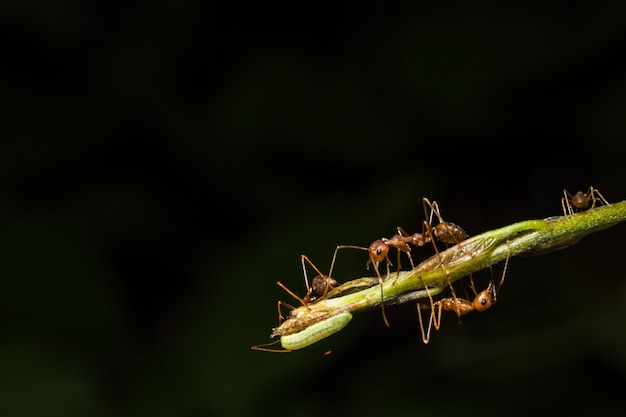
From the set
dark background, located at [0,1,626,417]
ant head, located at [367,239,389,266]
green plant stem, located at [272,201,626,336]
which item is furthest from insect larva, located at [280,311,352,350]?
dark background, located at [0,1,626,417]

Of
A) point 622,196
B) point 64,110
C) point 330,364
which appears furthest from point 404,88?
point 64,110

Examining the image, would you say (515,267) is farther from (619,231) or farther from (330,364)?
(330,364)

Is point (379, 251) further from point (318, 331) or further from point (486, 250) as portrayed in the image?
point (486, 250)

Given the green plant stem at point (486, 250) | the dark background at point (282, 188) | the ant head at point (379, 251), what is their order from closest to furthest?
the green plant stem at point (486, 250) → the ant head at point (379, 251) → the dark background at point (282, 188)

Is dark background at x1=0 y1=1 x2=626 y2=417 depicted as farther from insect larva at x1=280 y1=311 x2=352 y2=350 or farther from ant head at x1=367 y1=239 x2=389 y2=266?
insect larva at x1=280 y1=311 x2=352 y2=350

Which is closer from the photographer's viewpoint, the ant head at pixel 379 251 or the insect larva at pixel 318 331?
the insect larva at pixel 318 331

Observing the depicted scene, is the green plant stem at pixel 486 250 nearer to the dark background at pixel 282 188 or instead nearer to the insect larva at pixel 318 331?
the insect larva at pixel 318 331

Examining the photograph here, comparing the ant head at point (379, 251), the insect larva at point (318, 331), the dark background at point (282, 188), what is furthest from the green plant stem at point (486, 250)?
the dark background at point (282, 188)
